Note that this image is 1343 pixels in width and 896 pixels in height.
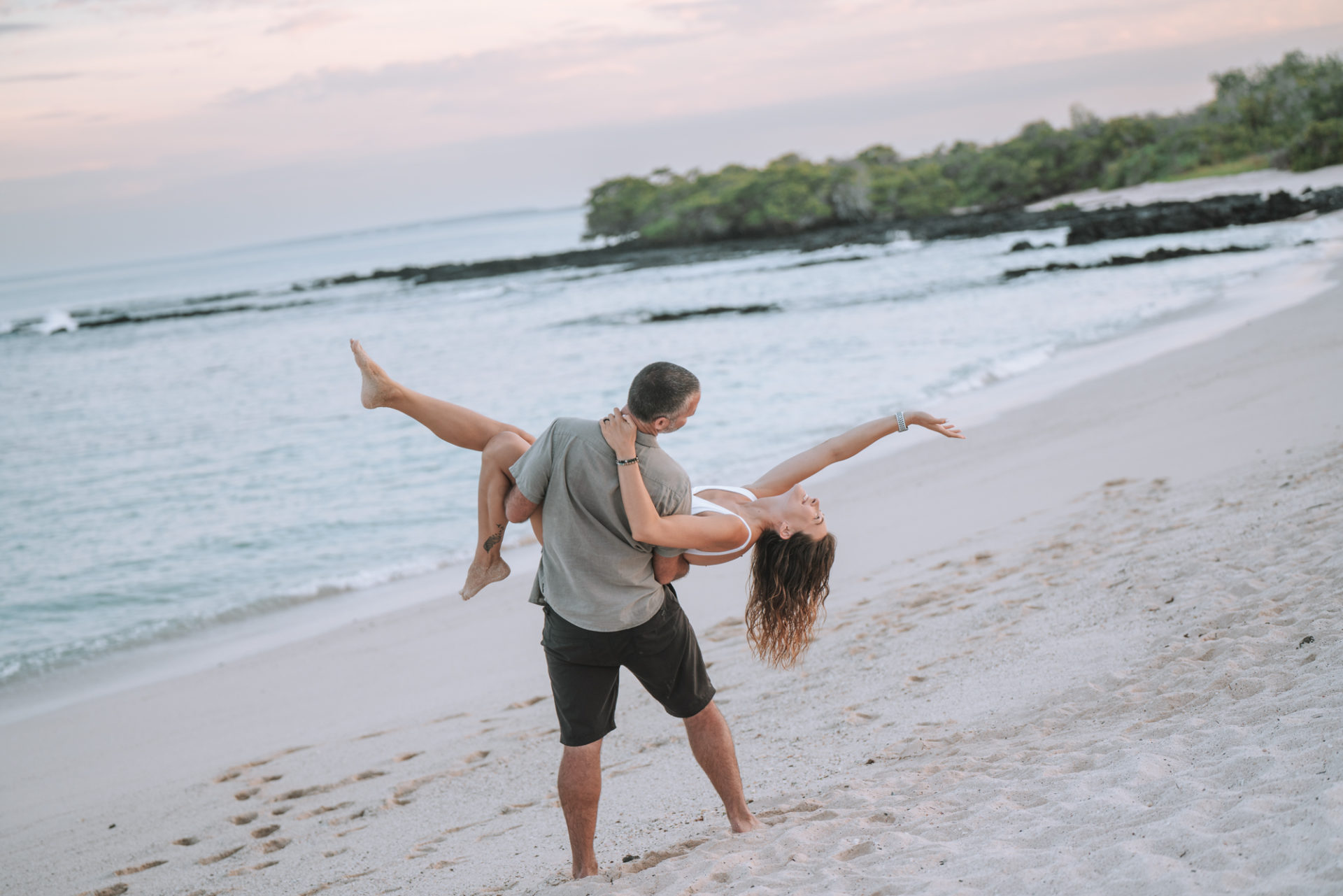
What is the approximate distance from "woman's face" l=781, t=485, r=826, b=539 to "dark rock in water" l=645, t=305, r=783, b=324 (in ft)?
78.5

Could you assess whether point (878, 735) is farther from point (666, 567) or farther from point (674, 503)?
point (674, 503)

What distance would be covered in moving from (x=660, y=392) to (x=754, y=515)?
686mm

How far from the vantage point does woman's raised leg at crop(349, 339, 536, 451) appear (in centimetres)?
344

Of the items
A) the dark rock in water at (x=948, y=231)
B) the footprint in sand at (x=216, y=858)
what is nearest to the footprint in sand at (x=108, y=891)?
the footprint in sand at (x=216, y=858)

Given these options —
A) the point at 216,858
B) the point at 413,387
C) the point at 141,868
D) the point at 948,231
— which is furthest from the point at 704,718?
the point at 948,231

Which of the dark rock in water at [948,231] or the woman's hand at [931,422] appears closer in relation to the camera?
the woman's hand at [931,422]

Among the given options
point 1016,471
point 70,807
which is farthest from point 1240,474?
point 70,807

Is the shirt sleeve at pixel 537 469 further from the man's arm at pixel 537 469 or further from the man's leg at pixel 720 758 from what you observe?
the man's leg at pixel 720 758

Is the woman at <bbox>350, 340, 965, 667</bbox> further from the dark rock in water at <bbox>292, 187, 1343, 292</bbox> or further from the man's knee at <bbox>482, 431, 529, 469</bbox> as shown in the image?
the dark rock in water at <bbox>292, 187, 1343, 292</bbox>

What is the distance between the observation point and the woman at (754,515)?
3.29 metres

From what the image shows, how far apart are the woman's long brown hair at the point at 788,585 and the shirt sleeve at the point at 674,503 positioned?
48 cm

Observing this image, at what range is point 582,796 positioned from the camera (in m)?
3.24

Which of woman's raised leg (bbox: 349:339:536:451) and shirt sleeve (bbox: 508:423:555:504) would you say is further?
woman's raised leg (bbox: 349:339:536:451)

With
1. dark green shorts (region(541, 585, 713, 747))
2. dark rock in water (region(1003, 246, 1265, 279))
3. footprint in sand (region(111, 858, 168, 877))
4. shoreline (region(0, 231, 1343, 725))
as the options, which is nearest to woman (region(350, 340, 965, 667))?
dark green shorts (region(541, 585, 713, 747))
